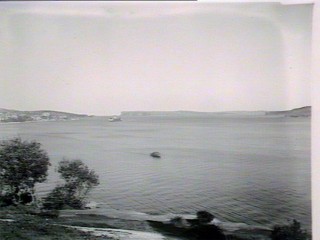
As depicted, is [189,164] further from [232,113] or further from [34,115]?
[34,115]

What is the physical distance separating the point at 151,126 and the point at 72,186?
0.44m

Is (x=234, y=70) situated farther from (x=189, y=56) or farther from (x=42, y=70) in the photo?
(x=42, y=70)

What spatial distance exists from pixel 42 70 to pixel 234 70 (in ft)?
2.73

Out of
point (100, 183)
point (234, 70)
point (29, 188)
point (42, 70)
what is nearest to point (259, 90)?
point (234, 70)

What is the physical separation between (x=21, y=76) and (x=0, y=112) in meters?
0.18

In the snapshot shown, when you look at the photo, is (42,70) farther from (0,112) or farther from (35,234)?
(35,234)

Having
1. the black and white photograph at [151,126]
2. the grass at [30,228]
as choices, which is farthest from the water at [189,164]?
the grass at [30,228]

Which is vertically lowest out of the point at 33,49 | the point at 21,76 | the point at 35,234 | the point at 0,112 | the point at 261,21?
the point at 35,234

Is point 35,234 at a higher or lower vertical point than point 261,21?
lower

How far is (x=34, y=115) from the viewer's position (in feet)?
5.73

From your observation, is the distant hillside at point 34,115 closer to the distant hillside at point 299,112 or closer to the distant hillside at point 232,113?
the distant hillside at point 232,113

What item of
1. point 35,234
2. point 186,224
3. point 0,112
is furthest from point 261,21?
point 35,234

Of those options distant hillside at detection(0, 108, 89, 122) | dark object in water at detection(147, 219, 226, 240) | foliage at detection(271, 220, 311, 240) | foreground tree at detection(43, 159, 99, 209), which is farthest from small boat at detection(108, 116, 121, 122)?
foliage at detection(271, 220, 311, 240)

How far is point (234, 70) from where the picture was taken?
173 cm
